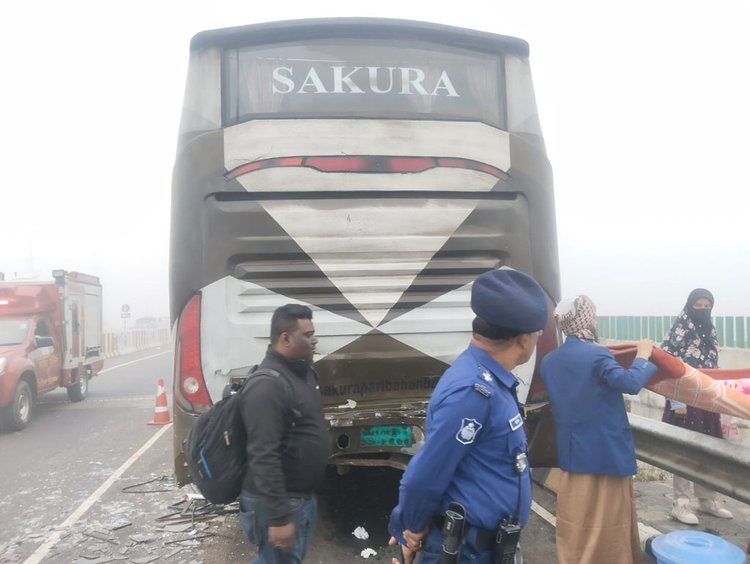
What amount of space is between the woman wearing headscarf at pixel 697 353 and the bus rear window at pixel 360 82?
8.28 ft

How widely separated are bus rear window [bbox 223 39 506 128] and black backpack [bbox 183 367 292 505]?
2.27 metres

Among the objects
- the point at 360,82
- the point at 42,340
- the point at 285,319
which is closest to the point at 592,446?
the point at 285,319

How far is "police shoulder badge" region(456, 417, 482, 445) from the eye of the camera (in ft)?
6.40

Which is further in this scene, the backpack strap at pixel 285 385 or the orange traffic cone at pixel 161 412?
the orange traffic cone at pixel 161 412

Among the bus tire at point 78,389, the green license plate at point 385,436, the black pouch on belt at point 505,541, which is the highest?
the black pouch on belt at point 505,541

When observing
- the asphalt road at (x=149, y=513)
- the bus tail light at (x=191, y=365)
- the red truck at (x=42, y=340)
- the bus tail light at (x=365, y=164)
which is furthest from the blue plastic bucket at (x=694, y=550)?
the red truck at (x=42, y=340)

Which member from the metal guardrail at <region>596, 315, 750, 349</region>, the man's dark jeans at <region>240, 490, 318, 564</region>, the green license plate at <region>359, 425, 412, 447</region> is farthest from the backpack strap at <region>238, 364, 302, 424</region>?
the metal guardrail at <region>596, 315, 750, 349</region>

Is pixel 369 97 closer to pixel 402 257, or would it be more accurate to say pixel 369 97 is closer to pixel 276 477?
pixel 402 257

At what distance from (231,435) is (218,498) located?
0.36m

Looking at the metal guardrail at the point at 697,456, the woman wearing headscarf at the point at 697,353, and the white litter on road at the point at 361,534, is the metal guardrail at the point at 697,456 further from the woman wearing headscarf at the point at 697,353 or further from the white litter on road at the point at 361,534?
the white litter on road at the point at 361,534

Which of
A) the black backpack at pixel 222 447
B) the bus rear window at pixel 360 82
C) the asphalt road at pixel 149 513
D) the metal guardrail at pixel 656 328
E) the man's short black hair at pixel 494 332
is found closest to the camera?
the man's short black hair at pixel 494 332

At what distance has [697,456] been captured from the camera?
402 centimetres

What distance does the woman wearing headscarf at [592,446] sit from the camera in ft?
11.5

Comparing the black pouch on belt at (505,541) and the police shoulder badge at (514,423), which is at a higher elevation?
the police shoulder badge at (514,423)
